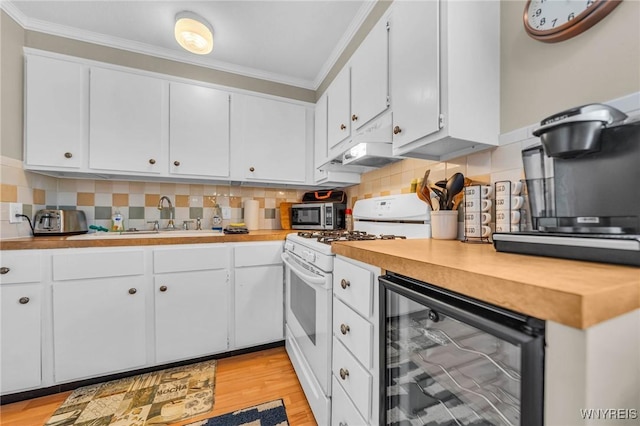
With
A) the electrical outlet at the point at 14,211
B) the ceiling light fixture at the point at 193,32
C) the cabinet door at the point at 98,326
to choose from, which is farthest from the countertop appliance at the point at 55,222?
the ceiling light fixture at the point at 193,32

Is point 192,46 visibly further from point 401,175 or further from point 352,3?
point 401,175

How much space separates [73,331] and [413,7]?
2.57 m

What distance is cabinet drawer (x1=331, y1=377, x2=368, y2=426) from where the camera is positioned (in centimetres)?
95

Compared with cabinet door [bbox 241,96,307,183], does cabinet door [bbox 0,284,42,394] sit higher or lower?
lower

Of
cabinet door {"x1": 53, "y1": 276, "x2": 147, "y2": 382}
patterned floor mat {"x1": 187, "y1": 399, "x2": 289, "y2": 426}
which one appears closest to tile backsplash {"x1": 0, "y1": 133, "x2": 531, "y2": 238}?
cabinet door {"x1": 53, "y1": 276, "x2": 147, "y2": 382}

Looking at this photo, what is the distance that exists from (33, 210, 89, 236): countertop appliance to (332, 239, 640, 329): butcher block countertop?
7.65 feet

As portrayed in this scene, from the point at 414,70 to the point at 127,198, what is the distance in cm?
238

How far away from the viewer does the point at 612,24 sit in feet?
2.59

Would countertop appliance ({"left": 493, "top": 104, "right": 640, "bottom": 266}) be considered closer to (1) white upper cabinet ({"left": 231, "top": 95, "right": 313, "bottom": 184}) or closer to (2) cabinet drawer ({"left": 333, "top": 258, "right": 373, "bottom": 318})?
(2) cabinet drawer ({"left": 333, "top": 258, "right": 373, "bottom": 318})

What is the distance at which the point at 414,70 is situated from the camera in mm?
1157

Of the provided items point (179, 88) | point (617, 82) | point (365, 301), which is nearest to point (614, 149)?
point (617, 82)

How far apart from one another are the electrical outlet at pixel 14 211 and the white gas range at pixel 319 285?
5.69ft

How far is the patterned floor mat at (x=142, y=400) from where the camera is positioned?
1.34 metres

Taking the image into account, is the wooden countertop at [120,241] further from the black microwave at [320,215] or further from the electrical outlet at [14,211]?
the black microwave at [320,215]
